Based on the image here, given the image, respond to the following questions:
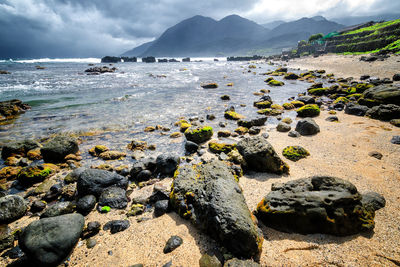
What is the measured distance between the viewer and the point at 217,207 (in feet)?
11.8

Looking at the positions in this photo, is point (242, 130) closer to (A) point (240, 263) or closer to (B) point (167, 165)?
(B) point (167, 165)

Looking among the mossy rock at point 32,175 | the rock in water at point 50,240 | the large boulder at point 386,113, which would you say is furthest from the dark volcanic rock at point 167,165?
the large boulder at point 386,113

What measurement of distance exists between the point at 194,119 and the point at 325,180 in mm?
8893

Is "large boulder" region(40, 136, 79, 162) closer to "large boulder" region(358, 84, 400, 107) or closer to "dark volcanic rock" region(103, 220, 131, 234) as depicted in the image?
"dark volcanic rock" region(103, 220, 131, 234)

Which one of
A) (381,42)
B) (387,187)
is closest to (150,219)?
(387,187)

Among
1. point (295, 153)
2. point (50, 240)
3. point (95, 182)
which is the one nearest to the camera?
point (50, 240)

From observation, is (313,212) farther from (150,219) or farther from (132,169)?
(132,169)

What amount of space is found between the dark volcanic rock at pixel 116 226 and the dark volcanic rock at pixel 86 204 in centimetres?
94

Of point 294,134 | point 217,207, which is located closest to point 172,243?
point 217,207

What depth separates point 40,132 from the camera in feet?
34.7

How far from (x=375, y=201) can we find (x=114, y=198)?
23.6 ft

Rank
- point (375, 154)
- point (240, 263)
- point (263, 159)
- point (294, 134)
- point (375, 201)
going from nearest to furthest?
point (240, 263)
point (375, 201)
point (263, 159)
point (375, 154)
point (294, 134)

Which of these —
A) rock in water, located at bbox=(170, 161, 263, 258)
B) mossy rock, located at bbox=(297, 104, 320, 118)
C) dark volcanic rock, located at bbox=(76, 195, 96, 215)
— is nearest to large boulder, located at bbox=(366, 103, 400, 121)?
mossy rock, located at bbox=(297, 104, 320, 118)

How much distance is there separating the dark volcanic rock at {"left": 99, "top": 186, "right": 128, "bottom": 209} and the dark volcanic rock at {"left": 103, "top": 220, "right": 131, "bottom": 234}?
25.7 inches
